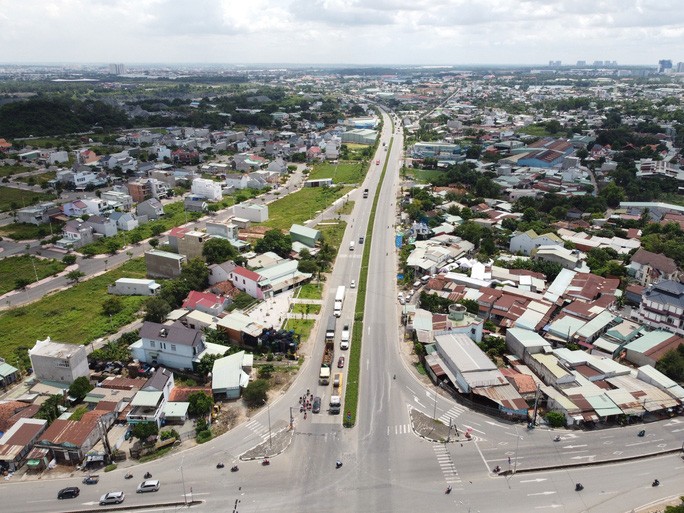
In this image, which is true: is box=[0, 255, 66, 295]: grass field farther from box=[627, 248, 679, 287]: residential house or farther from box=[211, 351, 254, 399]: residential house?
box=[627, 248, 679, 287]: residential house

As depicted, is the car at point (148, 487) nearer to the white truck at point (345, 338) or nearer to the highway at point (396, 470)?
the highway at point (396, 470)

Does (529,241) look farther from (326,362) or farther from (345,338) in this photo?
(326,362)

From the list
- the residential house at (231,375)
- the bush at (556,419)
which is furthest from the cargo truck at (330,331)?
the bush at (556,419)

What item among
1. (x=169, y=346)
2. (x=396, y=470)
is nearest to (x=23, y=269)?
(x=169, y=346)

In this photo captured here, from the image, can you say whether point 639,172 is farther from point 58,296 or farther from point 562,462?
point 58,296

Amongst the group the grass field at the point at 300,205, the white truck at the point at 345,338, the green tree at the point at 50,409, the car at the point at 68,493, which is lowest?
the car at the point at 68,493

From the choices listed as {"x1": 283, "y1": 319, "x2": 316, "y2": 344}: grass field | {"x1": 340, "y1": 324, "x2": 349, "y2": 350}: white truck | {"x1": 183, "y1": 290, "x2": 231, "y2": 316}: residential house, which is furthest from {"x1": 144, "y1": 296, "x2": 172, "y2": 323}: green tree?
{"x1": 340, "y1": 324, "x2": 349, "y2": 350}: white truck
